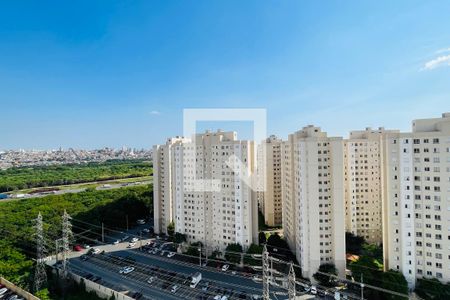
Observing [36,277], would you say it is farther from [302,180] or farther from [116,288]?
[302,180]

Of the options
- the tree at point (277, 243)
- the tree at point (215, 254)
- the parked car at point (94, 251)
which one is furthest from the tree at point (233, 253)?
the parked car at point (94, 251)

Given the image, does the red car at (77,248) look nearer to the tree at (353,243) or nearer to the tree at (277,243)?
the tree at (277,243)

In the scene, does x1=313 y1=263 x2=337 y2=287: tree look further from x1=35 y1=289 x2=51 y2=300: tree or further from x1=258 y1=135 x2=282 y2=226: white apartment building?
x1=35 y1=289 x2=51 y2=300: tree

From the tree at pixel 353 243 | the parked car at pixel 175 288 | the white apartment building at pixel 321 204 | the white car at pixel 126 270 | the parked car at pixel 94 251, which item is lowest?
the parked car at pixel 175 288

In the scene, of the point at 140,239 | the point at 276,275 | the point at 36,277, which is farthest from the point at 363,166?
the point at 36,277

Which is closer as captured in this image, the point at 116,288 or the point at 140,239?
the point at 116,288

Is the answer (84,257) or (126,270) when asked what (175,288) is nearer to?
(126,270)

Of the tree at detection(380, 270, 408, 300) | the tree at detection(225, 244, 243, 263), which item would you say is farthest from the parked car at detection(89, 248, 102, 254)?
the tree at detection(380, 270, 408, 300)
